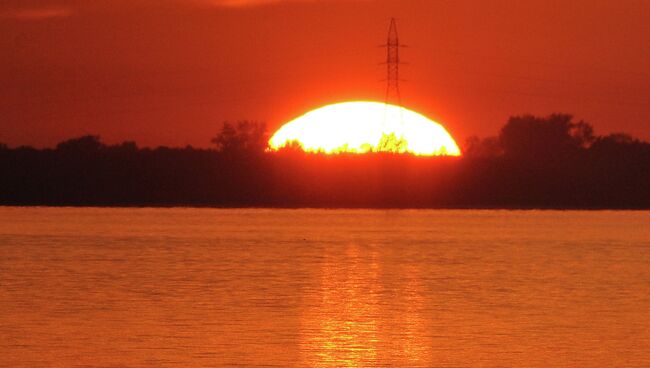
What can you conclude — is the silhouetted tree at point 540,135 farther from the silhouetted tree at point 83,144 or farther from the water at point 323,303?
the water at point 323,303

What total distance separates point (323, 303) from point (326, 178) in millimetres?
71902

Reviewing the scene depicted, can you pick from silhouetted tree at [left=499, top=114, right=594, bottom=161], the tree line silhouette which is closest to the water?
the tree line silhouette

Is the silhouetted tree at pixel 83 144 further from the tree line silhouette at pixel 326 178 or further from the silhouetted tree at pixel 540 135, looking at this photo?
the silhouetted tree at pixel 540 135

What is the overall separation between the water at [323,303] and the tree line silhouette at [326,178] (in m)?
44.9

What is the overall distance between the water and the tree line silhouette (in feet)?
147

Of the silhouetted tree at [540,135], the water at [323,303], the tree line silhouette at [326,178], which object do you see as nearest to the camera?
the water at [323,303]

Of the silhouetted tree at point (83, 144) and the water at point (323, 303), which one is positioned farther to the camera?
the silhouetted tree at point (83, 144)

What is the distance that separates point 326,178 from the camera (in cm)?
9831

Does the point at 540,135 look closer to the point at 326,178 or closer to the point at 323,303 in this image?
the point at 326,178

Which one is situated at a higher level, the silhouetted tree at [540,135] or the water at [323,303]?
the silhouetted tree at [540,135]

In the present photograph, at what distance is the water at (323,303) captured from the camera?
19.0 m

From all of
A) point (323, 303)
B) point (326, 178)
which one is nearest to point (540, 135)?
point (326, 178)

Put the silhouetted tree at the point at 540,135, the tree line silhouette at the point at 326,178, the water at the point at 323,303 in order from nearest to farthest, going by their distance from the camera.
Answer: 1. the water at the point at 323,303
2. the tree line silhouette at the point at 326,178
3. the silhouetted tree at the point at 540,135

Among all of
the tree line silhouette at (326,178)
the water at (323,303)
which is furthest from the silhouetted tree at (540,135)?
the water at (323,303)
